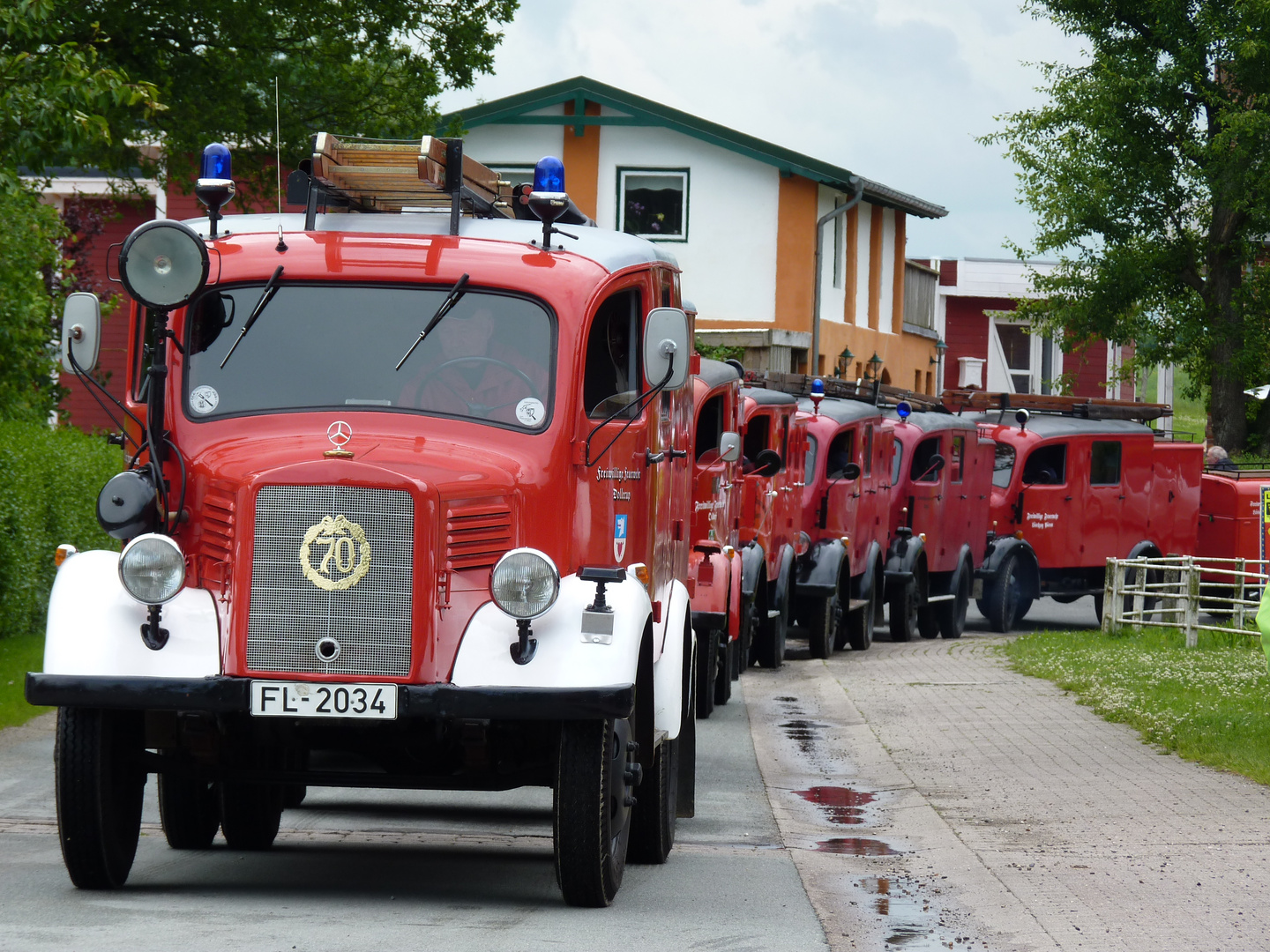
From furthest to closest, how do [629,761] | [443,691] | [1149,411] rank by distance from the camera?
[1149,411] < [629,761] < [443,691]

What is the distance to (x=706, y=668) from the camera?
1376 centimetres

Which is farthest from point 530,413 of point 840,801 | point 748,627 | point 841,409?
point 841,409

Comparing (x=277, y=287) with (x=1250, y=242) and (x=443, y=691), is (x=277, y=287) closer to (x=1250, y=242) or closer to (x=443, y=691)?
(x=443, y=691)

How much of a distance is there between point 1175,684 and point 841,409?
5.94 metres

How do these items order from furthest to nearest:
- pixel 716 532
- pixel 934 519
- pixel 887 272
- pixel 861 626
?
pixel 887 272, pixel 934 519, pixel 861 626, pixel 716 532

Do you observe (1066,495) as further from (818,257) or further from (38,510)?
(38,510)

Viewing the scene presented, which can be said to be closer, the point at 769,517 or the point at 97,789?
the point at 97,789

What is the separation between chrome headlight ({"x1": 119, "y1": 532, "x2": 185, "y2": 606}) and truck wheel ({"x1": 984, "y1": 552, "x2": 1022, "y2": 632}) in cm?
1871

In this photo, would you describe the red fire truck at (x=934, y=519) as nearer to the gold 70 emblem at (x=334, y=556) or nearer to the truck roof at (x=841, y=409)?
the truck roof at (x=841, y=409)

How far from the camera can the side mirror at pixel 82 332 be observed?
7.71m

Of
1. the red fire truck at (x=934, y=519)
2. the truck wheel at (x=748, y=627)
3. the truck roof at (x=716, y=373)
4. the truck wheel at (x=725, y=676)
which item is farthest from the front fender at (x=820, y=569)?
the truck roof at (x=716, y=373)

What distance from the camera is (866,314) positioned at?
1547 inches

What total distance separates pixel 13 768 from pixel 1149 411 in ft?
61.7

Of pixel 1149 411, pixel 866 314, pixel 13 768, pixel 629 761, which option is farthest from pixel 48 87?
pixel 866 314
